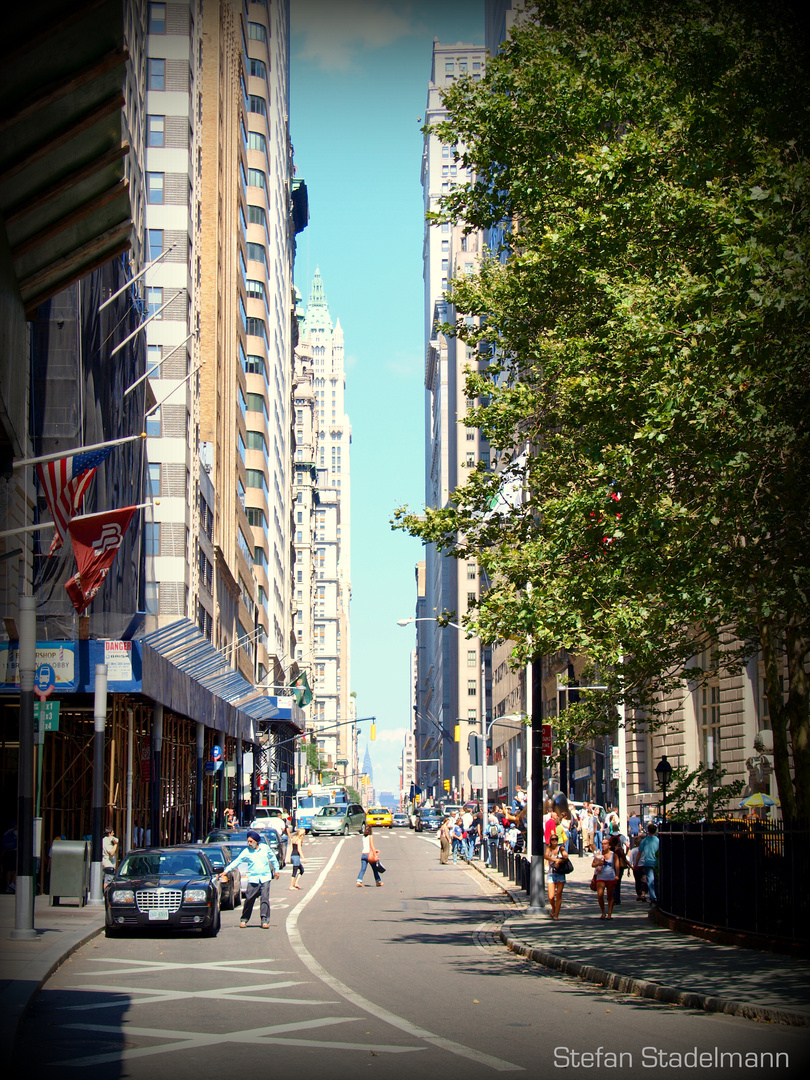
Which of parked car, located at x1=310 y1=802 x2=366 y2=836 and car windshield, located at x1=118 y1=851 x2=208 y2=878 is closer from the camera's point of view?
car windshield, located at x1=118 y1=851 x2=208 y2=878

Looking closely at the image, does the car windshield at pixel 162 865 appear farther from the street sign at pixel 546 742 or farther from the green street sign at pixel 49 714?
the street sign at pixel 546 742

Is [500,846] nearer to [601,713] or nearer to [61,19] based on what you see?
[601,713]

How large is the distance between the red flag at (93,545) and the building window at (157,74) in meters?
41.0

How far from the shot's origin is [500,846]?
141 ft

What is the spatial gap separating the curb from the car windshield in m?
3.11

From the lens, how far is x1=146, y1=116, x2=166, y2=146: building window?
205 ft

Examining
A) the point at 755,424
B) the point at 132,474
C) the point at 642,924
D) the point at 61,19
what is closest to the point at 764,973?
the point at 755,424

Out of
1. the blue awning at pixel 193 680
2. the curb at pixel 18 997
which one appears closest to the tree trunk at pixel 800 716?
the curb at pixel 18 997

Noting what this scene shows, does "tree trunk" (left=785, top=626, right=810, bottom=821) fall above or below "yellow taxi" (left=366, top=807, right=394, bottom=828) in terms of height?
above

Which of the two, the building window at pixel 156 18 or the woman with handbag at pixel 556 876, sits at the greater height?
the building window at pixel 156 18

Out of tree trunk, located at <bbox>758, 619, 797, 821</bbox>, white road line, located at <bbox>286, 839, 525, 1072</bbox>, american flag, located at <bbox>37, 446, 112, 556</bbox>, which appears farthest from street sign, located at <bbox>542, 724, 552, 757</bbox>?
american flag, located at <bbox>37, 446, 112, 556</bbox>

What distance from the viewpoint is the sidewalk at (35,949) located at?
12.8 meters

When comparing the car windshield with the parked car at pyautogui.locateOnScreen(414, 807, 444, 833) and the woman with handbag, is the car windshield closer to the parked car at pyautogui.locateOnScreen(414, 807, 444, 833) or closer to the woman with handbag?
the woman with handbag

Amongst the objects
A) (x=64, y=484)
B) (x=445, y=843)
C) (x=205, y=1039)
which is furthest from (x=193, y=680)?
(x=205, y=1039)
